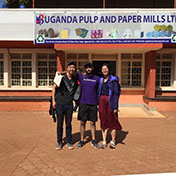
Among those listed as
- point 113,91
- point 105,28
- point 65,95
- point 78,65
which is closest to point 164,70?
point 105,28

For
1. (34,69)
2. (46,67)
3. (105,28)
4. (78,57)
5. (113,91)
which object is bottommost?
(113,91)

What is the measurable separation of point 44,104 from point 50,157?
5.01 m

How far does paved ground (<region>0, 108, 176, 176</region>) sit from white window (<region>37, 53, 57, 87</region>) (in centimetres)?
369

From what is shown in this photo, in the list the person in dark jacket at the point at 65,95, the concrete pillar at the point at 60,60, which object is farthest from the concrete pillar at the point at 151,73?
the person in dark jacket at the point at 65,95

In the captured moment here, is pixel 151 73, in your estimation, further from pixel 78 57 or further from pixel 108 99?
pixel 108 99

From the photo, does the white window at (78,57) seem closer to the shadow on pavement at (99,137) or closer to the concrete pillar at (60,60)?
the concrete pillar at (60,60)

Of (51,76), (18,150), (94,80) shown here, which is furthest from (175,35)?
(18,150)

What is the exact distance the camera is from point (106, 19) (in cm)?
770

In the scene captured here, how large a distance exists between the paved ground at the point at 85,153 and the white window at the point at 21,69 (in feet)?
12.2

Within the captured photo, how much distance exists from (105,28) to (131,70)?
9.00 feet

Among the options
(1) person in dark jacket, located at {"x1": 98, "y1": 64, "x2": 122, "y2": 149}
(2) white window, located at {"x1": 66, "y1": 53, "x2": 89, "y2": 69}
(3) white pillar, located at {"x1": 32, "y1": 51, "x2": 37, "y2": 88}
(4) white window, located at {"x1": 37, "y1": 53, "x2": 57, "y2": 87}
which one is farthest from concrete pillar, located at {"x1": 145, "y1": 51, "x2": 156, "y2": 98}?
(3) white pillar, located at {"x1": 32, "y1": 51, "x2": 37, "y2": 88}

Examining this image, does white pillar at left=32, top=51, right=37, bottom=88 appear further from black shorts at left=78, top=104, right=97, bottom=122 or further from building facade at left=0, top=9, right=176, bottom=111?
black shorts at left=78, top=104, right=97, bottom=122

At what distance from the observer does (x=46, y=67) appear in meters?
9.37

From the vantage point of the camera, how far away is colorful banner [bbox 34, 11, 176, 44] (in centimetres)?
761
